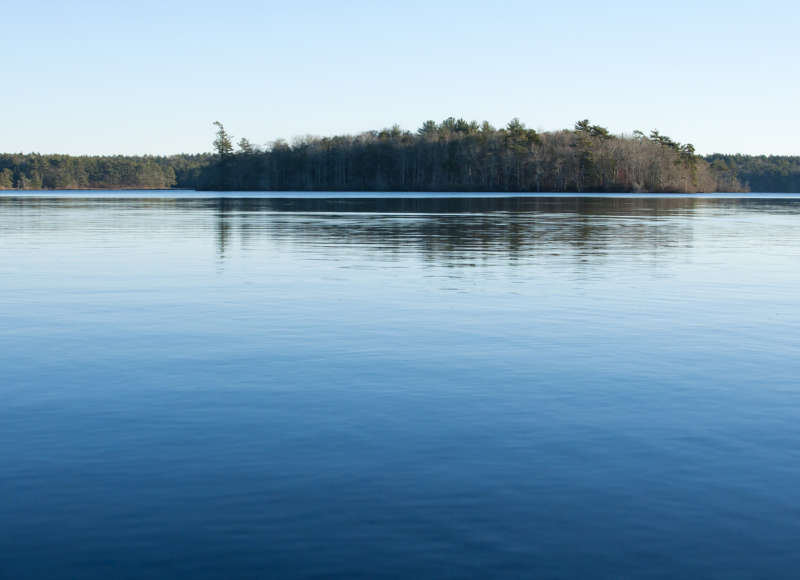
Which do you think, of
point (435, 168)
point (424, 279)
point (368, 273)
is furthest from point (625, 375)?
point (435, 168)

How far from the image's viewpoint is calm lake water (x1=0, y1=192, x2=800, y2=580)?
673 centimetres

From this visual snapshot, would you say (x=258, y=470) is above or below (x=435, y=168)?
below

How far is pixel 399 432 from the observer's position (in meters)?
9.80

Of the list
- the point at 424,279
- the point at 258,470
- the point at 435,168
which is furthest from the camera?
the point at 435,168

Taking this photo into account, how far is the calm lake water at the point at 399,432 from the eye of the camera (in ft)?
22.1

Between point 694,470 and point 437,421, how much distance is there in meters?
3.00

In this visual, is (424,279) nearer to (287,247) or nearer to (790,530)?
(287,247)

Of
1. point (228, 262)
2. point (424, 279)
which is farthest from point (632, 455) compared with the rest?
point (228, 262)

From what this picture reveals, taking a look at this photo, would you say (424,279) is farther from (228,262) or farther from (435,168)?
(435,168)

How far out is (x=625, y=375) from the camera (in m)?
12.8

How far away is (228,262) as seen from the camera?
3005 cm

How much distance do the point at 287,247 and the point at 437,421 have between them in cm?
2694

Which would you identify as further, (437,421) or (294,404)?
(294,404)

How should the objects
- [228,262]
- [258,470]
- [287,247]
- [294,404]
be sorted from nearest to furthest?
1. [258,470]
2. [294,404]
3. [228,262]
4. [287,247]
